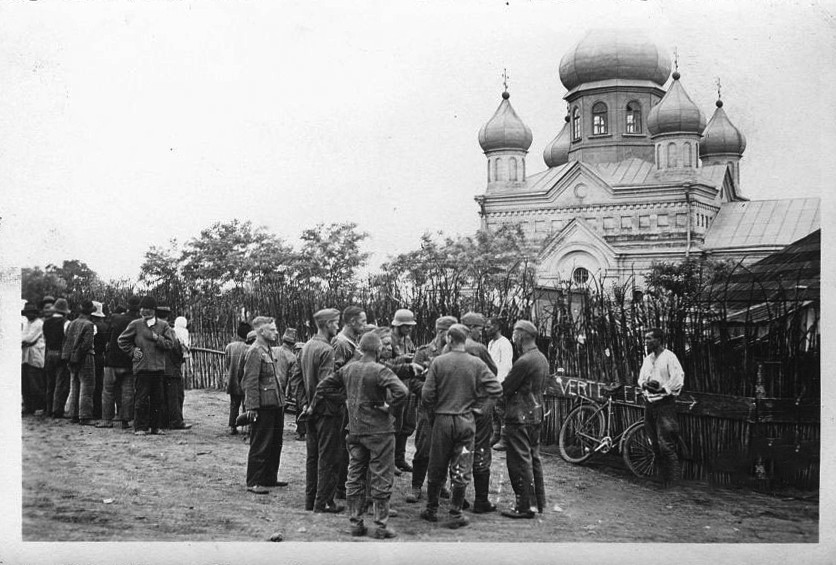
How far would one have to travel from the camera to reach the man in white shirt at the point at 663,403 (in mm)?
8664

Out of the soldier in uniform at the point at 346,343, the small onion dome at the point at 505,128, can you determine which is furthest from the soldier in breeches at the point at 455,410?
the small onion dome at the point at 505,128

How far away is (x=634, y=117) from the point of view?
2277 cm

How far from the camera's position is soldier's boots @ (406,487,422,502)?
26.7ft

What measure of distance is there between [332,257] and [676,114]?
6715 mm

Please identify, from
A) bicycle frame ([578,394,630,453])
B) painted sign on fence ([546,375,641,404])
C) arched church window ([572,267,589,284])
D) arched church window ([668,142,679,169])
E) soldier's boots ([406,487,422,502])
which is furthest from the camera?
arched church window ([668,142,679,169])

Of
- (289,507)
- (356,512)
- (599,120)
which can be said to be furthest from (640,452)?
(599,120)

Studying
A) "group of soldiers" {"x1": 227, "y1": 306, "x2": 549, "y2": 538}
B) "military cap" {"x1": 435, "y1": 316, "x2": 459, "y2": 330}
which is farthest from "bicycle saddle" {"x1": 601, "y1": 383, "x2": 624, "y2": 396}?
"military cap" {"x1": 435, "y1": 316, "x2": 459, "y2": 330}

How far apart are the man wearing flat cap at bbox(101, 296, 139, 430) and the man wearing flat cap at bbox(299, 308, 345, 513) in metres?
3.93

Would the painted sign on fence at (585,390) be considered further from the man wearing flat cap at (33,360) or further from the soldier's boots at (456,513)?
the man wearing flat cap at (33,360)

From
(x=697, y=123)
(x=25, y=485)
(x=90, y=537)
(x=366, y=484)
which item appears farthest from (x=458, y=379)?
(x=697, y=123)

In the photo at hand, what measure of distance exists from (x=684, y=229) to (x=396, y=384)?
25.6 feet

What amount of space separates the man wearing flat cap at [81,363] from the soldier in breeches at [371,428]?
16.7ft

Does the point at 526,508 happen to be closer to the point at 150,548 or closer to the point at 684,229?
the point at 150,548

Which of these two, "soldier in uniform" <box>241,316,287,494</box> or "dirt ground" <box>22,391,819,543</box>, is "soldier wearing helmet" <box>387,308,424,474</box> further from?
"soldier in uniform" <box>241,316,287,494</box>
